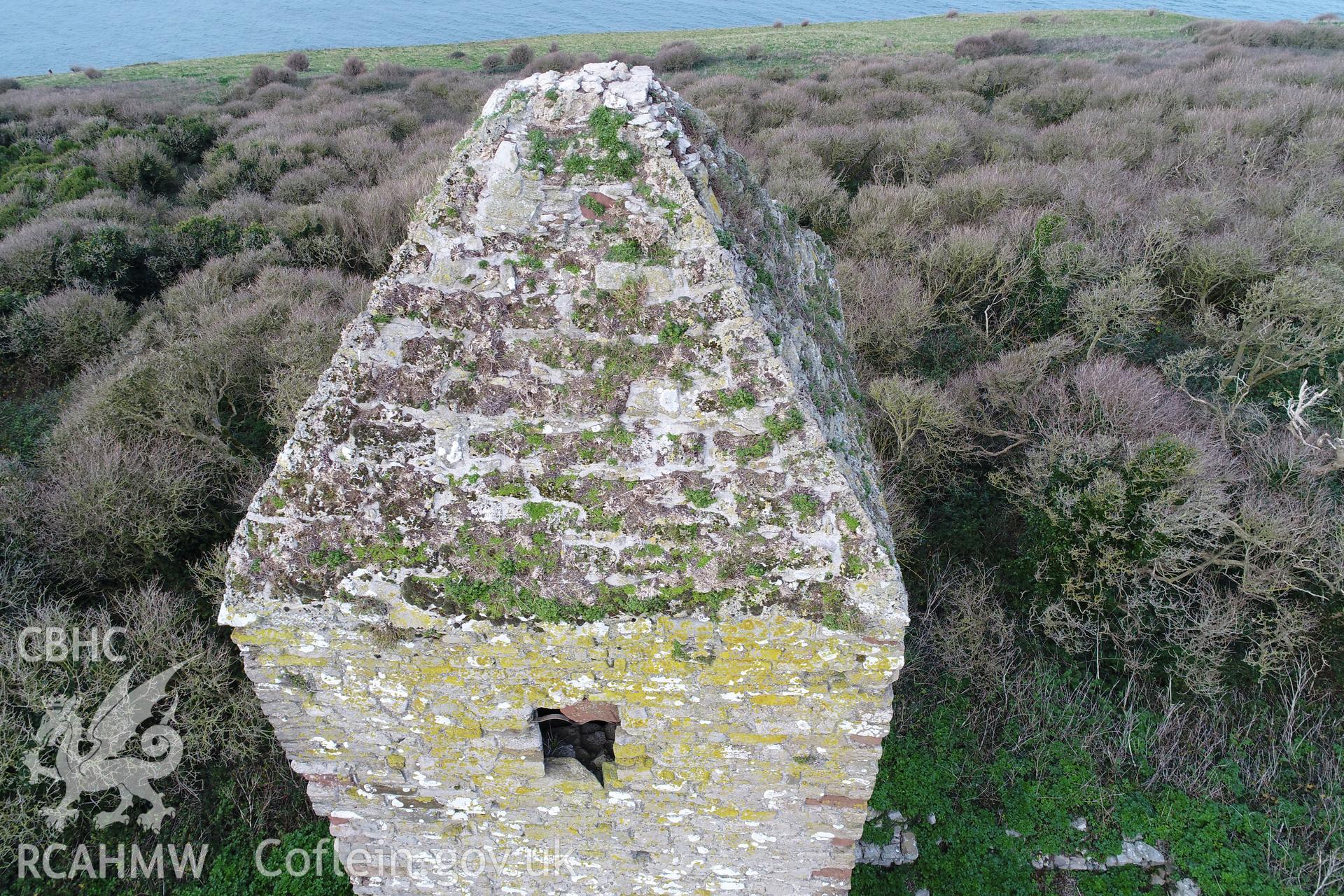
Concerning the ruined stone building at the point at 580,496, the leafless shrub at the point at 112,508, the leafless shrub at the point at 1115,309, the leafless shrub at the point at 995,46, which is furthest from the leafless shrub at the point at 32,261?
the leafless shrub at the point at 995,46

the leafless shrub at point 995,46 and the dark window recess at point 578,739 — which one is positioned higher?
the leafless shrub at point 995,46

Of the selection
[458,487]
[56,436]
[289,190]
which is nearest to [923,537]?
[458,487]

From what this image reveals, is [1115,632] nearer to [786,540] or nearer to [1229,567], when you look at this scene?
[1229,567]

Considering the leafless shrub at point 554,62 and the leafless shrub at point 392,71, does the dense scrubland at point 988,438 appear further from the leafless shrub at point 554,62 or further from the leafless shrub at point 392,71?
the leafless shrub at point 554,62

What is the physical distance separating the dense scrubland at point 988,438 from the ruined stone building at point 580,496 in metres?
4.59

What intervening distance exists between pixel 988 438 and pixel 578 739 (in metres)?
9.37

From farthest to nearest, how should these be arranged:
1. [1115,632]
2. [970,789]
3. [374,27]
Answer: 1. [374,27]
2. [1115,632]
3. [970,789]

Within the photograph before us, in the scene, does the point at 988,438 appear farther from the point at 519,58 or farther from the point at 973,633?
the point at 519,58

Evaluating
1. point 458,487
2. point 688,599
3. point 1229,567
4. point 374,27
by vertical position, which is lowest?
point 1229,567

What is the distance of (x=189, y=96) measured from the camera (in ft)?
86.5

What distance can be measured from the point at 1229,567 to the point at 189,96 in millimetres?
34599

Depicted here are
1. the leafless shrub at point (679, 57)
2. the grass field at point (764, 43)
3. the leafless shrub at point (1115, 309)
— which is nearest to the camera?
the leafless shrub at point (1115, 309)
